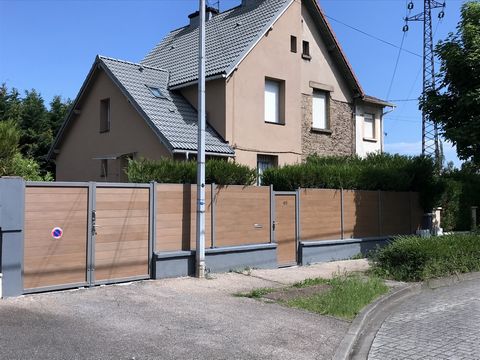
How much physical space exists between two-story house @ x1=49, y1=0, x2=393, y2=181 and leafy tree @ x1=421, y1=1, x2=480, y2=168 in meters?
4.26

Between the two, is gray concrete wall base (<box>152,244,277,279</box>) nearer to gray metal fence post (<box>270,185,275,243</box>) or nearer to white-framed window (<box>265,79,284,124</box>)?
gray metal fence post (<box>270,185,275,243</box>)

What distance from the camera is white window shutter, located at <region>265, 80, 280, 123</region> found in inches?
741

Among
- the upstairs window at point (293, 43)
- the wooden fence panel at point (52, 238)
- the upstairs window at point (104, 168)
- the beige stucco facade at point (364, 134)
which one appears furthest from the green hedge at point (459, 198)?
the wooden fence panel at point (52, 238)

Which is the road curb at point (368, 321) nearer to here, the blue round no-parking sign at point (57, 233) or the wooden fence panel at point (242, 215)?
the wooden fence panel at point (242, 215)

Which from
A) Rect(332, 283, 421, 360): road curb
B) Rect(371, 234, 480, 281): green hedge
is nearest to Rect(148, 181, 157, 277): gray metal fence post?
Rect(332, 283, 421, 360): road curb

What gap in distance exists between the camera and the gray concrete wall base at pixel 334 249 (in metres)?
14.0

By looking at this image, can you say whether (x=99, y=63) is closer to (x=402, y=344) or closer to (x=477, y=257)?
(x=477, y=257)

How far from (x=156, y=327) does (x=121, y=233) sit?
3.30 m

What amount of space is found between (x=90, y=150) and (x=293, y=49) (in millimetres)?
8565

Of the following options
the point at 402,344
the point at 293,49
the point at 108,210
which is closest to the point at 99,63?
the point at 293,49

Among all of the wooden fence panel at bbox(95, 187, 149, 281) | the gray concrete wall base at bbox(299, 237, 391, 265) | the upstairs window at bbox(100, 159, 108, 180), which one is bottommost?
the gray concrete wall base at bbox(299, 237, 391, 265)

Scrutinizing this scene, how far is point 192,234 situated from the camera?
37.0 ft

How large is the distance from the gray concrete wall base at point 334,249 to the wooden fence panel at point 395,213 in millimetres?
690

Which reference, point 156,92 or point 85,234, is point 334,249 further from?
point 156,92
